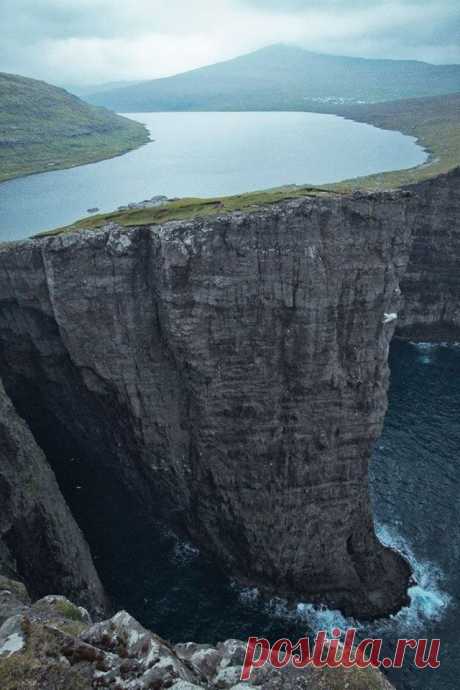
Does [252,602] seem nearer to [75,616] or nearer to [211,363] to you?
[211,363]

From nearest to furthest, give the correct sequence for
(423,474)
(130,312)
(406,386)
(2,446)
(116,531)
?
(2,446) < (130,312) < (116,531) < (423,474) < (406,386)

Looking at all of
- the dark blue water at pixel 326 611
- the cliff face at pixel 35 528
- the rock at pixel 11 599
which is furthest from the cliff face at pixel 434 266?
the rock at pixel 11 599

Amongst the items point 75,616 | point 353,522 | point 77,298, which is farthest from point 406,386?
point 75,616

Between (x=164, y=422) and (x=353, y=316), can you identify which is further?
(x=164, y=422)

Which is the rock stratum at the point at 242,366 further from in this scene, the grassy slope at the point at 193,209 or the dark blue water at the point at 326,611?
the dark blue water at the point at 326,611

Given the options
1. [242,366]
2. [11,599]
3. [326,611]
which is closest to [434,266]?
[242,366]
